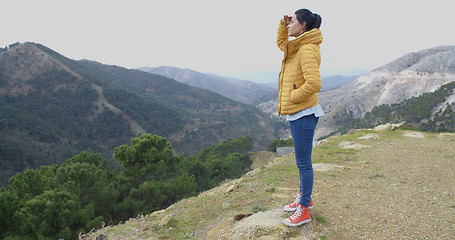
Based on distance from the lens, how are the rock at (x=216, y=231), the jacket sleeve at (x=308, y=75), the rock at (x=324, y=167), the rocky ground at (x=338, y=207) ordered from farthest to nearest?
the rock at (x=324, y=167), the rock at (x=216, y=231), the rocky ground at (x=338, y=207), the jacket sleeve at (x=308, y=75)

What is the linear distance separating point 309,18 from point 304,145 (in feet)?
4.90

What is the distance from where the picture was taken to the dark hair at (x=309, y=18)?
2.80 metres

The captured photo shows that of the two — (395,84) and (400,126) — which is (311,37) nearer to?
(400,126)

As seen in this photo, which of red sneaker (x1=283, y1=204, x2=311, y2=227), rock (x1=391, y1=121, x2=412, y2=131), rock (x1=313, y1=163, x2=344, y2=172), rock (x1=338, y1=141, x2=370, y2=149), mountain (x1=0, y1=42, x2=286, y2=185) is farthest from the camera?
mountain (x1=0, y1=42, x2=286, y2=185)

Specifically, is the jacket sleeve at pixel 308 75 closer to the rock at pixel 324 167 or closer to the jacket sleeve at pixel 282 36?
the jacket sleeve at pixel 282 36

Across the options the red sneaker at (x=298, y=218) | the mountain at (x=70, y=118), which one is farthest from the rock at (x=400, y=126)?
the mountain at (x=70, y=118)

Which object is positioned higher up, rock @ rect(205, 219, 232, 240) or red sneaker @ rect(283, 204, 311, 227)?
red sneaker @ rect(283, 204, 311, 227)

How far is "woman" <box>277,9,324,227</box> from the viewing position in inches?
106

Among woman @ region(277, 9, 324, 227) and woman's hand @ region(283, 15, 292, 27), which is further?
woman's hand @ region(283, 15, 292, 27)

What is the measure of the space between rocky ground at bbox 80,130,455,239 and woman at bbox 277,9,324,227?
606 millimetres

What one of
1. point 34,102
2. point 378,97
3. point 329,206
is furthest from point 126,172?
point 378,97

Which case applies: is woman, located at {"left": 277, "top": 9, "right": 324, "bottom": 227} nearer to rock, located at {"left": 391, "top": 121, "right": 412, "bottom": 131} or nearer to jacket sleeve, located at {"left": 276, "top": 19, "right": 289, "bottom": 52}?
jacket sleeve, located at {"left": 276, "top": 19, "right": 289, "bottom": 52}

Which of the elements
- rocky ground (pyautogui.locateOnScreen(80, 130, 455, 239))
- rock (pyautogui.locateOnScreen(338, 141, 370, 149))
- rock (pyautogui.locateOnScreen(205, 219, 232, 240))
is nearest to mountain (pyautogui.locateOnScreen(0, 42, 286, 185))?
rocky ground (pyautogui.locateOnScreen(80, 130, 455, 239))

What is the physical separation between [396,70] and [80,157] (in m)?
83.4
